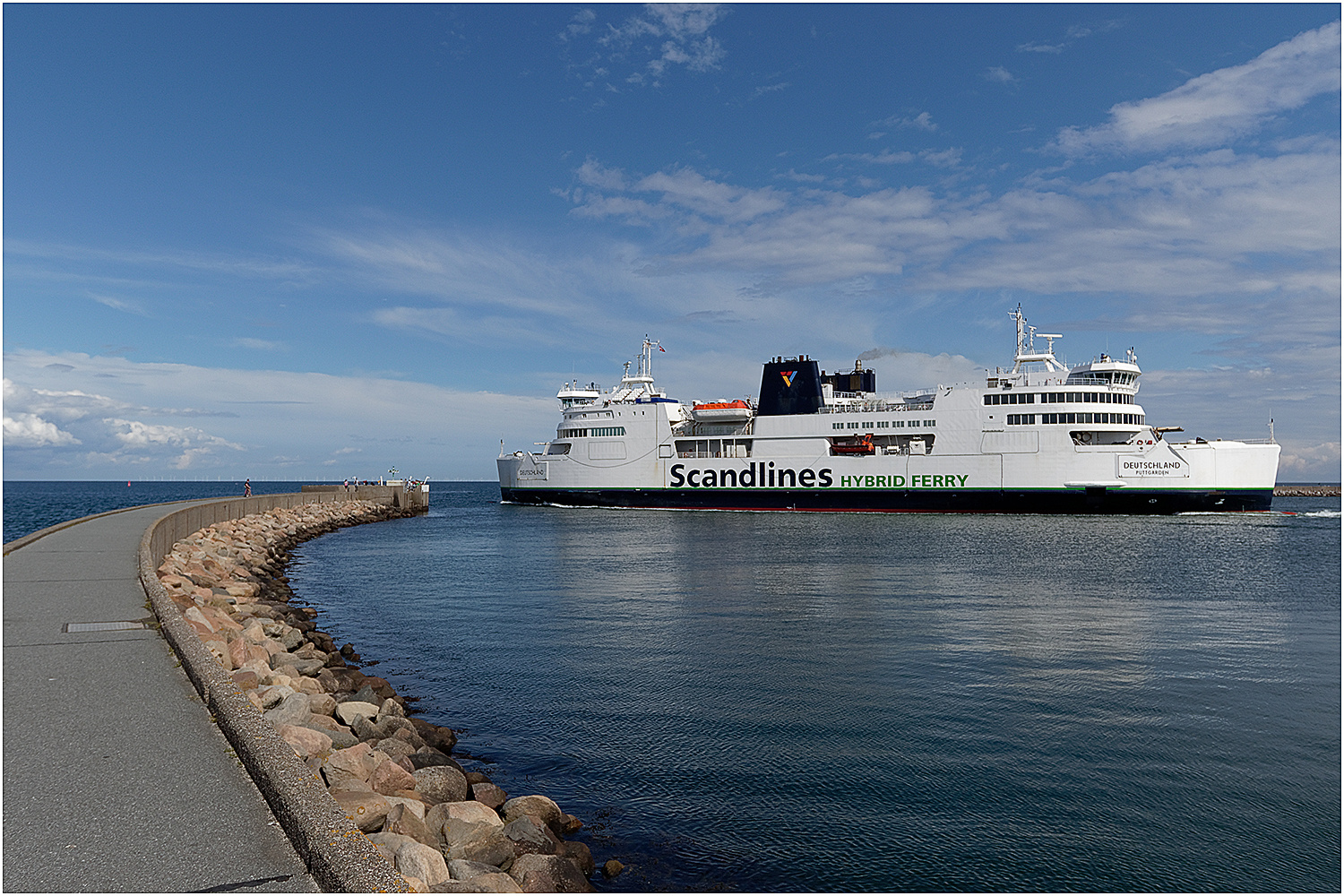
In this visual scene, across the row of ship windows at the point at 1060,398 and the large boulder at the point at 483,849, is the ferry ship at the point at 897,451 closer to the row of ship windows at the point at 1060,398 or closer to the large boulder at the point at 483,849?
the row of ship windows at the point at 1060,398

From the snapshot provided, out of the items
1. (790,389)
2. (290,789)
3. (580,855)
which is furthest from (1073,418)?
Answer: (290,789)

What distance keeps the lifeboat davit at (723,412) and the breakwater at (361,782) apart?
150 feet

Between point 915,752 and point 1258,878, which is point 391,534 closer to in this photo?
point 915,752

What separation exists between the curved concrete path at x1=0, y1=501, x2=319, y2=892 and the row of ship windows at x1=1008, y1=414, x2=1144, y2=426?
4828 centimetres

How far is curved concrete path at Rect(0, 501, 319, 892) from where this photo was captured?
→ 14.1ft

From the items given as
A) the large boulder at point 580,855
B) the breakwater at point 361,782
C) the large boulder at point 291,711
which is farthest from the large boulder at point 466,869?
the large boulder at point 291,711

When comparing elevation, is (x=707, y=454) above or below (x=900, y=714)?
above

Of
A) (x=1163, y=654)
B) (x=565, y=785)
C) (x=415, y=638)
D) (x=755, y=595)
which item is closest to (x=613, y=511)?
(x=755, y=595)

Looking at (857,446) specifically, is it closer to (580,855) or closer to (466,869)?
(580,855)

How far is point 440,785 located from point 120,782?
2585 mm

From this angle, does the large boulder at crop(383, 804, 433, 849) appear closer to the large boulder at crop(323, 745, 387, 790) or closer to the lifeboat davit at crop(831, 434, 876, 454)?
the large boulder at crop(323, 745, 387, 790)

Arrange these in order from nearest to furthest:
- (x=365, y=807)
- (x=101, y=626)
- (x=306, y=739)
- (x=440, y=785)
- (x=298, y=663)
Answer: (x=365, y=807) → (x=440, y=785) → (x=306, y=739) → (x=101, y=626) → (x=298, y=663)

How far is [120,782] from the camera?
532cm

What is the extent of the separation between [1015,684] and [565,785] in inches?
280
